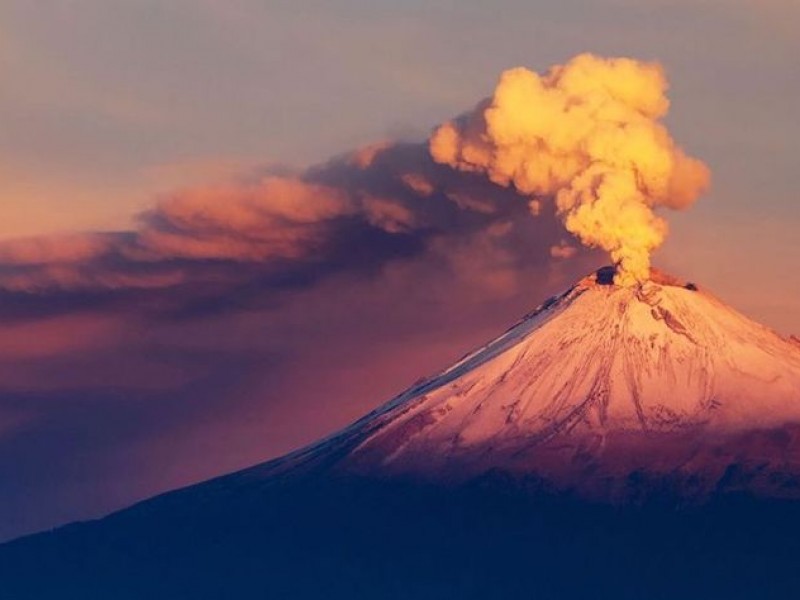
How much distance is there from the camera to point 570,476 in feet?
456

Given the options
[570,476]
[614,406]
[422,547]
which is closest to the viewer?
[570,476]

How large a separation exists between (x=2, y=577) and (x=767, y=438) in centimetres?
5368

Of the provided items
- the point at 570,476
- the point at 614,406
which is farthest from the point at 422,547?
the point at 614,406

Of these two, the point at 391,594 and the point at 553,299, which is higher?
the point at 553,299

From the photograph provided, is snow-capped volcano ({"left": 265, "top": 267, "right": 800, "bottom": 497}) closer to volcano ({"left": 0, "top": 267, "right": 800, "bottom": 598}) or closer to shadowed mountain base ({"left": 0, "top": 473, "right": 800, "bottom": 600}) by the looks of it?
volcano ({"left": 0, "top": 267, "right": 800, "bottom": 598})

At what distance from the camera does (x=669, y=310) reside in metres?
144

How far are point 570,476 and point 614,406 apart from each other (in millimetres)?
5608

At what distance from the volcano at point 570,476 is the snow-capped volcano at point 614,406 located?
0.12 m

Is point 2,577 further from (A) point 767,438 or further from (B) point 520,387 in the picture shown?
(A) point 767,438

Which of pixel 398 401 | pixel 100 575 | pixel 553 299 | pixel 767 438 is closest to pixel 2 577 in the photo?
pixel 100 575

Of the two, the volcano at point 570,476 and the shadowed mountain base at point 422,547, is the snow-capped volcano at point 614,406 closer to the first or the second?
the volcano at point 570,476

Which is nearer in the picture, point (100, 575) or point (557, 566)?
point (557, 566)

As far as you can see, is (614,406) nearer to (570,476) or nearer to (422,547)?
(570,476)

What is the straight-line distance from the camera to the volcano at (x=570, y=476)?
136 m
